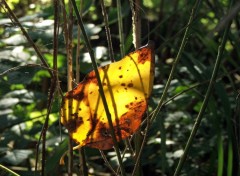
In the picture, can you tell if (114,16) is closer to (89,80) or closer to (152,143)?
(152,143)

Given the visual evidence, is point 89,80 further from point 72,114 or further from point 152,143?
point 152,143

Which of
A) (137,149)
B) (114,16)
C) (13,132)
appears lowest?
(137,149)

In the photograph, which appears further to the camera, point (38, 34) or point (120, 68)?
point (38, 34)

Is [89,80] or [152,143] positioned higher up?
[152,143]

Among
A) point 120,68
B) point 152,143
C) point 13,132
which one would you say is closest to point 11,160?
point 13,132

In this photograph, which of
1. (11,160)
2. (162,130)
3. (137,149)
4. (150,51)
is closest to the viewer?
(150,51)

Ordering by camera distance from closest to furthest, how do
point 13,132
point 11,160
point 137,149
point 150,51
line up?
1. point 150,51
2. point 137,149
3. point 11,160
4. point 13,132

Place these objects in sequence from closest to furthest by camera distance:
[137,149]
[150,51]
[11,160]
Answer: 1. [150,51]
2. [137,149]
3. [11,160]

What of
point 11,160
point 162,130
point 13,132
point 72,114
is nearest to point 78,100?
point 72,114

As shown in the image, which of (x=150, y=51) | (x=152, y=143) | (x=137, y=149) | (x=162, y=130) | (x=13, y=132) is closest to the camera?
(x=150, y=51)
